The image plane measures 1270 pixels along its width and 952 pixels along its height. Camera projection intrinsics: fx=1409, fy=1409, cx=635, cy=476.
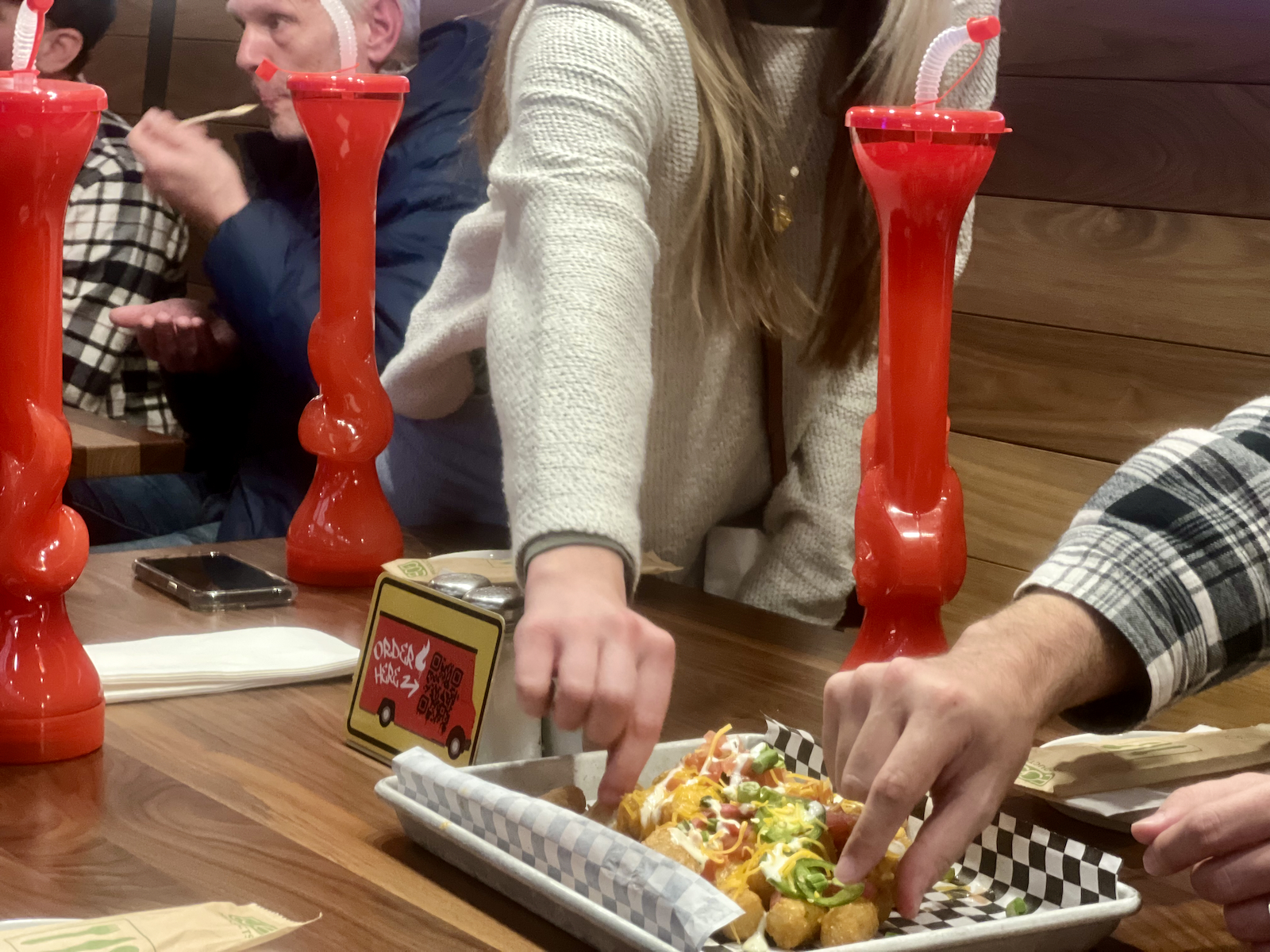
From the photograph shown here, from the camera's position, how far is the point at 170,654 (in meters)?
1.04

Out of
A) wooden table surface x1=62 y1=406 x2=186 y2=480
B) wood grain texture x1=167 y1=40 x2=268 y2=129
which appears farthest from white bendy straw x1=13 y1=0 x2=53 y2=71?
wood grain texture x1=167 y1=40 x2=268 y2=129

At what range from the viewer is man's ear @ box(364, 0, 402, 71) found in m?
2.71

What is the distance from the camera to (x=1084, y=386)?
207cm

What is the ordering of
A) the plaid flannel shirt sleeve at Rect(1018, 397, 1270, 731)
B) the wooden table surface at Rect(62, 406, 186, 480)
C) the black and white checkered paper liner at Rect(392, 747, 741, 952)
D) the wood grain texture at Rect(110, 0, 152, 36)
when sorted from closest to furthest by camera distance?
1. the black and white checkered paper liner at Rect(392, 747, 741, 952)
2. the plaid flannel shirt sleeve at Rect(1018, 397, 1270, 731)
3. the wooden table surface at Rect(62, 406, 186, 480)
4. the wood grain texture at Rect(110, 0, 152, 36)

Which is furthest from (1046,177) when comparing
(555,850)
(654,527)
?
(555,850)

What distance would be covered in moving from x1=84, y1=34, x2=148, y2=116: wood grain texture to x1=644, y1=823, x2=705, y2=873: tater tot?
3246 mm

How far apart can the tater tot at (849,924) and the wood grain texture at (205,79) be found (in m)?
2.89

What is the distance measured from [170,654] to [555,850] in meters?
0.48

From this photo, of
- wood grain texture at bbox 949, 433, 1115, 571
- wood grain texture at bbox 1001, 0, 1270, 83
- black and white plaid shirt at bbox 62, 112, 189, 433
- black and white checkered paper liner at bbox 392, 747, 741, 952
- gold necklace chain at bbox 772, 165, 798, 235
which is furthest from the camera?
black and white plaid shirt at bbox 62, 112, 189, 433

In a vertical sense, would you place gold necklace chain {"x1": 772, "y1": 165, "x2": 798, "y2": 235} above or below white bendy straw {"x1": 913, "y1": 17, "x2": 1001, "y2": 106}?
below

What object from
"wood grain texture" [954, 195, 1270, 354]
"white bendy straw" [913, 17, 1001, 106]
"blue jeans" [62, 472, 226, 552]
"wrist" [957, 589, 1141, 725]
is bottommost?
"blue jeans" [62, 472, 226, 552]

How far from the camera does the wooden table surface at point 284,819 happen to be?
69cm

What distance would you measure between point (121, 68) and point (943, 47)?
3117 millimetres

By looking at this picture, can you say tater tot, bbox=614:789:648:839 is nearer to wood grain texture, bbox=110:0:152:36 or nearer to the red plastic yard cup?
the red plastic yard cup
